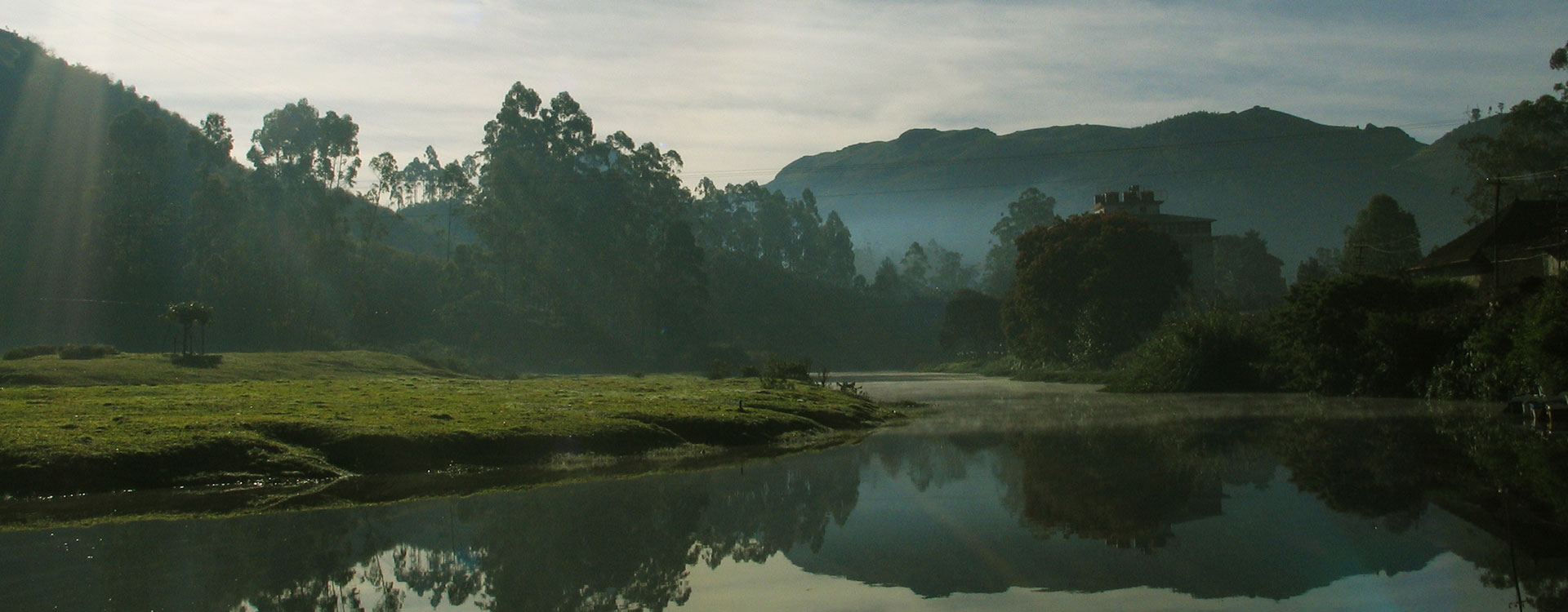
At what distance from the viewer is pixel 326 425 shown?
2572cm

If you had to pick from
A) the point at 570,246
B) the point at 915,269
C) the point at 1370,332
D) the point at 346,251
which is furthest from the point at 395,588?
the point at 915,269

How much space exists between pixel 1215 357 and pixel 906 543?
150 feet

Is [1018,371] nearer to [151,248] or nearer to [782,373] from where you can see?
[782,373]

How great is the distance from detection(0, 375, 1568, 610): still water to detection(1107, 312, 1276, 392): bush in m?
32.4

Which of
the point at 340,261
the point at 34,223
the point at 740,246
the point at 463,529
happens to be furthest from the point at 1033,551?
the point at 740,246

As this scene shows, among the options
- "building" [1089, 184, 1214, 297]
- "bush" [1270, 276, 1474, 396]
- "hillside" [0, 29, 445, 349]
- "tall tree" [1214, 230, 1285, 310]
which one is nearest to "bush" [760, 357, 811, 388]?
"bush" [1270, 276, 1474, 396]

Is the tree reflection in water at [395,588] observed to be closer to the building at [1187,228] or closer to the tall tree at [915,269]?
the building at [1187,228]

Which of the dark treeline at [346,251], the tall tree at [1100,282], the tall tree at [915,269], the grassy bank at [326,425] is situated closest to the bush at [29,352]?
the grassy bank at [326,425]

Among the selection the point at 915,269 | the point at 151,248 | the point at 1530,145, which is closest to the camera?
the point at 1530,145

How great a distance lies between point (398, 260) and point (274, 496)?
325ft

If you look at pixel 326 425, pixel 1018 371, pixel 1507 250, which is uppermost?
pixel 1507 250

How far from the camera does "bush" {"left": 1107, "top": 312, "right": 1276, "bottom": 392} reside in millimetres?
57062

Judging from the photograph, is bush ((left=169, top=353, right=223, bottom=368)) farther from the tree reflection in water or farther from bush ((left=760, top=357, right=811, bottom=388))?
the tree reflection in water

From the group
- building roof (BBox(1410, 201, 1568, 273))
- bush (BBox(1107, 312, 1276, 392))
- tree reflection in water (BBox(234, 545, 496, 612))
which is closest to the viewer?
tree reflection in water (BBox(234, 545, 496, 612))
